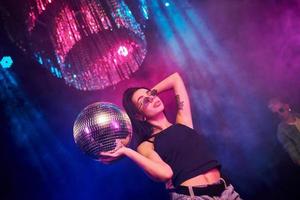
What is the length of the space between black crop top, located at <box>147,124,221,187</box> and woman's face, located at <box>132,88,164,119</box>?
248 millimetres

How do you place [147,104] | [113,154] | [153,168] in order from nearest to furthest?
1. [113,154]
2. [153,168]
3. [147,104]

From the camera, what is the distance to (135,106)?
128 inches

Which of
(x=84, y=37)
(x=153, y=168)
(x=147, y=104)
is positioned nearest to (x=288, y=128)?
(x=147, y=104)

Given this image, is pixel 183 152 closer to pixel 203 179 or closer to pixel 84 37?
pixel 203 179

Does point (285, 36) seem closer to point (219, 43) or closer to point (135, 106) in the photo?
point (219, 43)

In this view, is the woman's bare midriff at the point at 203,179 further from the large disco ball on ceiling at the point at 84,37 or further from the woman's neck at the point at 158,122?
the large disco ball on ceiling at the point at 84,37

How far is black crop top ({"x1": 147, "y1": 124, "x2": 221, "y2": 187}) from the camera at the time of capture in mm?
2688

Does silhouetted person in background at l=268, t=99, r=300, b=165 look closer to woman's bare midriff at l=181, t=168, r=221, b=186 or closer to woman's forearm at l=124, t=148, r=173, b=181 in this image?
woman's bare midriff at l=181, t=168, r=221, b=186

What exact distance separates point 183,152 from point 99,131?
93 centimetres

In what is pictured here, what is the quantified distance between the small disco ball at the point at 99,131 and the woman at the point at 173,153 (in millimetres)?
78

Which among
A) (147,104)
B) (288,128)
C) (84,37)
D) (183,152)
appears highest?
(84,37)

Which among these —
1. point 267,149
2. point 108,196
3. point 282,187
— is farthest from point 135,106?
point 282,187

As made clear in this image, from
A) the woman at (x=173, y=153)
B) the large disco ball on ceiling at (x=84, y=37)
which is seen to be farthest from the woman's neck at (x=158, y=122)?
the large disco ball on ceiling at (x=84, y=37)

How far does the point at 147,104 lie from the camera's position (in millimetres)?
3176
